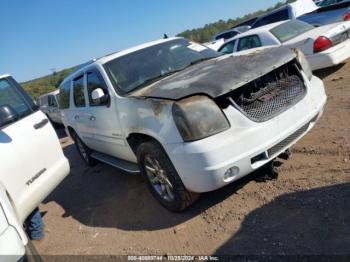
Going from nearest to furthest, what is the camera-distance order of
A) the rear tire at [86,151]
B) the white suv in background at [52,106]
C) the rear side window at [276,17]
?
the rear tire at [86,151], the white suv in background at [52,106], the rear side window at [276,17]

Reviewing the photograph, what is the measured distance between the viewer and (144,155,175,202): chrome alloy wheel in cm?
360

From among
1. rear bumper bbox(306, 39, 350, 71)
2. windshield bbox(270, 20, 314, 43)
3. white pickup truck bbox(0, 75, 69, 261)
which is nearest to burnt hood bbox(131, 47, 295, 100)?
white pickup truck bbox(0, 75, 69, 261)

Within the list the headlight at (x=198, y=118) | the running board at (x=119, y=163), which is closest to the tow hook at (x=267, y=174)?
the headlight at (x=198, y=118)

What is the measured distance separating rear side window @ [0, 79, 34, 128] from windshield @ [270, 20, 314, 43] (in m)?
5.87

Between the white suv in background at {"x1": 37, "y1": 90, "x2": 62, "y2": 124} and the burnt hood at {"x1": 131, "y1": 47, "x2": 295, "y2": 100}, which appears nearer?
the burnt hood at {"x1": 131, "y1": 47, "x2": 295, "y2": 100}

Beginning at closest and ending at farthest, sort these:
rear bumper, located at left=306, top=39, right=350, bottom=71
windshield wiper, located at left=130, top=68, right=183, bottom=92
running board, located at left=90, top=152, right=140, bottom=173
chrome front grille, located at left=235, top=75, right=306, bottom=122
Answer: chrome front grille, located at left=235, top=75, right=306, bottom=122
windshield wiper, located at left=130, top=68, right=183, bottom=92
running board, located at left=90, top=152, right=140, bottom=173
rear bumper, located at left=306, top=39, right=350, bottom=71

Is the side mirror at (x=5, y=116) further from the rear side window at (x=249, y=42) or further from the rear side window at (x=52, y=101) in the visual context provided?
the rear side window at (x=52, y=101)

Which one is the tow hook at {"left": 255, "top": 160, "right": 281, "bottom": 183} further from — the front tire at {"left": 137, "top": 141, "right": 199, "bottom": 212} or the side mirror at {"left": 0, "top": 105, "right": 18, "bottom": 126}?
the side mirror at {"left": 0, "top": 105, "right": 18, "bottom": 126}

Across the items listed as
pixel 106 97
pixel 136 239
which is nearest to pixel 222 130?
pixel 136 239

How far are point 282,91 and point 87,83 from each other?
10.0ft

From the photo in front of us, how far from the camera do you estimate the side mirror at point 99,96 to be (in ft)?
13.9

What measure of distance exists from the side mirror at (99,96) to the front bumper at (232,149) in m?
1.41

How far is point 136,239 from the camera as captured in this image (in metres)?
3.57

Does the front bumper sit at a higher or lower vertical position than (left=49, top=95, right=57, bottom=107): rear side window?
higher
